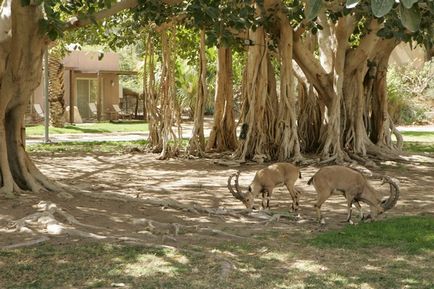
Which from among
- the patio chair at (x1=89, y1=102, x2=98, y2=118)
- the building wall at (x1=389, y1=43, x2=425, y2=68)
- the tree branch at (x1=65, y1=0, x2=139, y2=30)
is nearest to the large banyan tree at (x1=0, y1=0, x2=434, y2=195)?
the tree branch at (x1=65, y1=0, x2=139, y2=30)

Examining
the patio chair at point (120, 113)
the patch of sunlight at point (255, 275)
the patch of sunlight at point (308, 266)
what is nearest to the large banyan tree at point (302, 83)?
the patch of sunlight at point (308, 266)

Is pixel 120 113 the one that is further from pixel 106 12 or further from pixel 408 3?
pixel 408 3

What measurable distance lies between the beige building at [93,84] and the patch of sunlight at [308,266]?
24.8 m

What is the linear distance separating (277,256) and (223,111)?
10.7 metres

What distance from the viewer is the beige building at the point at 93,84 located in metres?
30.4

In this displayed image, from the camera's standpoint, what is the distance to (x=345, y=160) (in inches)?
516

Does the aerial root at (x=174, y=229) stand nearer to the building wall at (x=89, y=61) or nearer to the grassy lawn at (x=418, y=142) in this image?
the grassy lawn at (x=418, y=142)

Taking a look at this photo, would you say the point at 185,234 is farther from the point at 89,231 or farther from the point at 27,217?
the point at 27,217

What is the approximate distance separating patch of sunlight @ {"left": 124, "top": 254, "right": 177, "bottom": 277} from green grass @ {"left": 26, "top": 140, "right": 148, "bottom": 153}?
1133 centimetres

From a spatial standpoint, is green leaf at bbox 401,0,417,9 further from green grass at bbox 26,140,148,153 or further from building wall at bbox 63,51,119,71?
building wall at bbox 63,51,119,71

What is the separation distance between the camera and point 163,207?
8.11 metres

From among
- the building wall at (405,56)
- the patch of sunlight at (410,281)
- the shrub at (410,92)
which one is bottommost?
the patch of sunlight at (410,281)

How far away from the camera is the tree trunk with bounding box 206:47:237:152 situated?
53.2 ft

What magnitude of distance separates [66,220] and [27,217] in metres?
0.41
